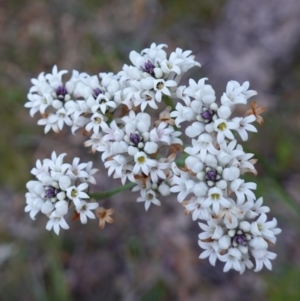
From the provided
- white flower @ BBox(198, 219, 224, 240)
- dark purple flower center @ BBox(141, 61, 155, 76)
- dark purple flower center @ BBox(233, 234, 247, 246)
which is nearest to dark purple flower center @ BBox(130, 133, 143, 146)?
dark purple flower center @ BBox(141, 61, 155, 76)

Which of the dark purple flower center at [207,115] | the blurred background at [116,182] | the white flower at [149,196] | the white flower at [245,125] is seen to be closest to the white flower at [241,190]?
the white flower at [245,125]

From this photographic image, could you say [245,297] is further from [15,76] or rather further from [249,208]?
[15,76]

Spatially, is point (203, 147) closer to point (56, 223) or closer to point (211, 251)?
point (211, 251)

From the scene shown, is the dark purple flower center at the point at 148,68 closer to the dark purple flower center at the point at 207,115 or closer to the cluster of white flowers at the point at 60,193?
the dark purple flower center at the point at 207,115

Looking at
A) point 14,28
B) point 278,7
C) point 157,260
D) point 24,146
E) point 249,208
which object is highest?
point 14,28

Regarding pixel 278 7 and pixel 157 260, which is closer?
pixel 157 260

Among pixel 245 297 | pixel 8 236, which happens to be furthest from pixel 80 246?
pixel 245 297

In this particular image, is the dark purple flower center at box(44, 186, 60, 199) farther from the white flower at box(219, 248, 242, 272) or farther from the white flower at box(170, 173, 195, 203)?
the white flower at box(219, 248, 242, 272)
